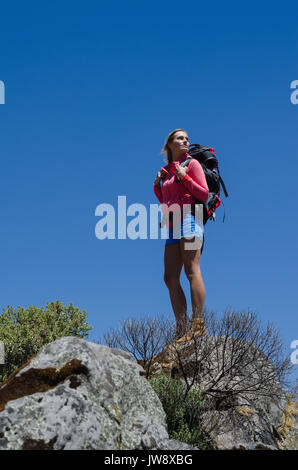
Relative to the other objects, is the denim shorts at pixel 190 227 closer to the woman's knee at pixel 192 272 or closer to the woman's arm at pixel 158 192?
the woman's knee at pixel 192 272

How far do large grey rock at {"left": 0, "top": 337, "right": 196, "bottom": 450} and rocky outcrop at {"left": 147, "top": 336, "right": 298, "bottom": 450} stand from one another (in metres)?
2.82

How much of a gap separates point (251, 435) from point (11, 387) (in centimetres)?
471

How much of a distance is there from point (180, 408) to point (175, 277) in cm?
244

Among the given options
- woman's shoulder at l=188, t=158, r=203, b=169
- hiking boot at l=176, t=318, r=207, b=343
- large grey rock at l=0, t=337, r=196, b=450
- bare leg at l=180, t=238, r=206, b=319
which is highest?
woman's shoulder at l=188, t=158, r=203, b=169

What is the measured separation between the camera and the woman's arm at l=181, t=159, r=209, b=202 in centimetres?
898

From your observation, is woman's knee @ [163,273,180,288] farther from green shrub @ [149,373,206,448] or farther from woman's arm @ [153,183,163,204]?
green shrub @ [149,373,206,448]

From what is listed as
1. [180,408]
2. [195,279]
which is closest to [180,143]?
[195,279]

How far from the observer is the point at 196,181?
924cm

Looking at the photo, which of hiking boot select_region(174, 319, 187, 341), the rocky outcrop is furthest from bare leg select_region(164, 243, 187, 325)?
the rocky outcrop

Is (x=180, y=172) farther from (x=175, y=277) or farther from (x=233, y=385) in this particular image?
(x=233, y=385)

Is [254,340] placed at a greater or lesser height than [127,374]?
greater

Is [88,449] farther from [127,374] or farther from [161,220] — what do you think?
[161,220]
